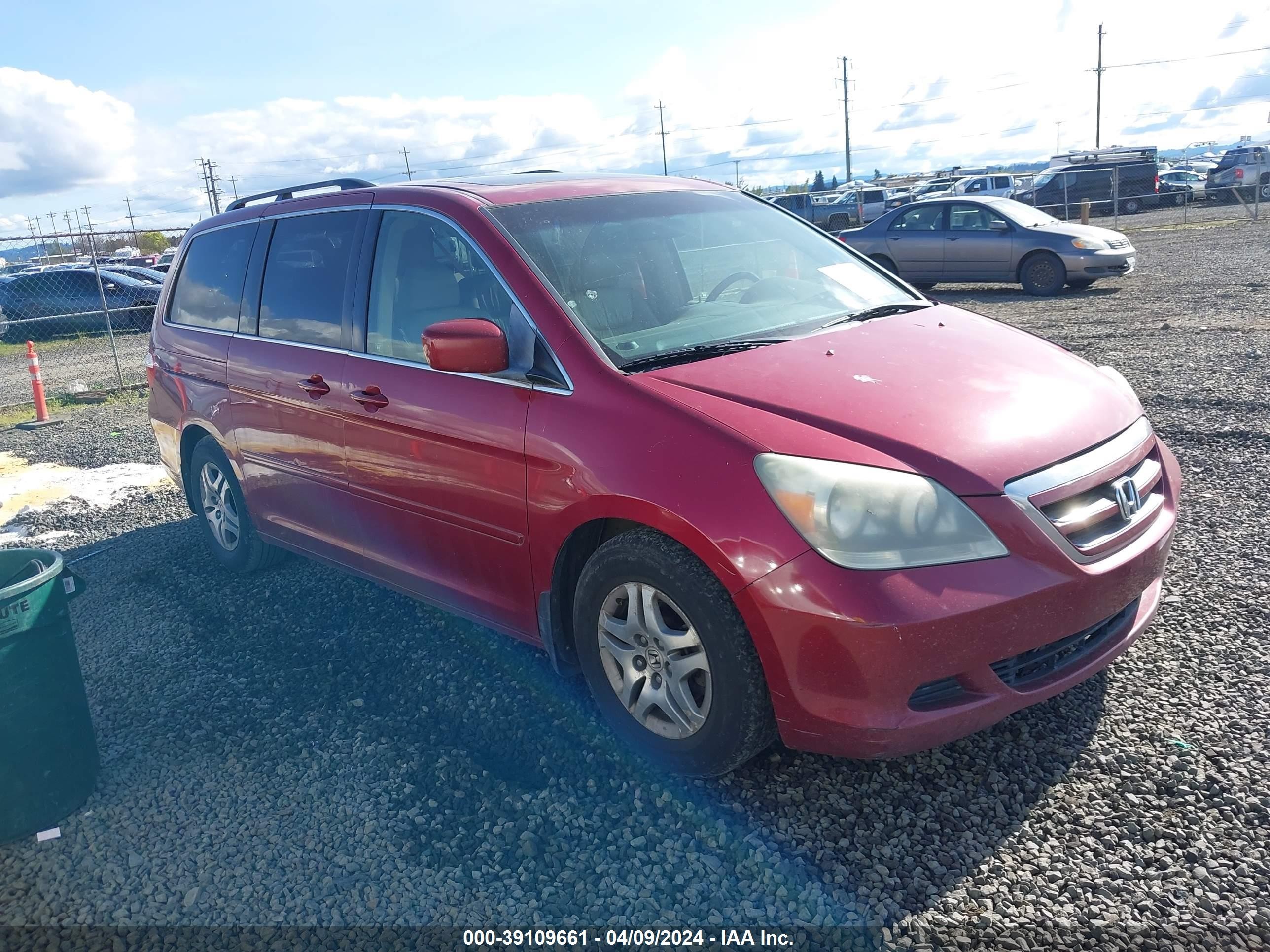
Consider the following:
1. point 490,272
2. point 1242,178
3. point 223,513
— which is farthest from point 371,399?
point 1242,178

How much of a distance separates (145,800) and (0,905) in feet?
1.71

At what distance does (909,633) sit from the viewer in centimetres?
259

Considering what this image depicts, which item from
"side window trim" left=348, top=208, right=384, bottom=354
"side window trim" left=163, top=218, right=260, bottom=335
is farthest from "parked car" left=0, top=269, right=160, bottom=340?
"side window trim" left=348, top=208, right=384, bottom=354

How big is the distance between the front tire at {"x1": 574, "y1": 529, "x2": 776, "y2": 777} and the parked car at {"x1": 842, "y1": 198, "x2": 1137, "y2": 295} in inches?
499

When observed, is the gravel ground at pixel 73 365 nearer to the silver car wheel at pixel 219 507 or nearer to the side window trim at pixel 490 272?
the silver car wheel at pixel 219 507

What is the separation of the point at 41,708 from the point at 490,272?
210cm

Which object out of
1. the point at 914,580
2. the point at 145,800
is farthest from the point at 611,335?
the point at 145,800

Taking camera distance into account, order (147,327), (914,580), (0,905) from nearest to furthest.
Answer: (914,580), (0,905), (147,327)

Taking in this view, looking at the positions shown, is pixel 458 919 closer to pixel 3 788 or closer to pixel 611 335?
pixel 3 788

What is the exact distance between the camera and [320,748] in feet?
11.7

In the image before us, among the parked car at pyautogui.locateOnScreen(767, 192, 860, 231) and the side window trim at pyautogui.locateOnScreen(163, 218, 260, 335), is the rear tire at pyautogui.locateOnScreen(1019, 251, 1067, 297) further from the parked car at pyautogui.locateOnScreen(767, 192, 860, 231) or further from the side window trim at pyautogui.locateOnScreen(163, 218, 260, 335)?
the parked car at pyautogui.locateOnScreen(767, 192, 860, 231)

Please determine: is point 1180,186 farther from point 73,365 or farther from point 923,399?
point 923,399

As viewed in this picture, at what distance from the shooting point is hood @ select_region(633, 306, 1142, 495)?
9.18 ft

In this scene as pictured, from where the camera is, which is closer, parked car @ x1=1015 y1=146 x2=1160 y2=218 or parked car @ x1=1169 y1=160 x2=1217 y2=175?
parked car @ x1=1015 y1=146 x2=1160 y2=218
